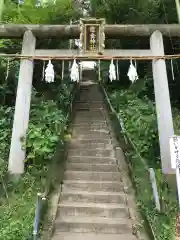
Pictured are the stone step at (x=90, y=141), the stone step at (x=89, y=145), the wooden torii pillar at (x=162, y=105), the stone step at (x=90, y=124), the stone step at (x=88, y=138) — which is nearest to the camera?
the wooden torii pillar at (x=162, y=105)

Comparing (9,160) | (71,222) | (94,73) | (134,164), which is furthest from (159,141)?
(94,73)

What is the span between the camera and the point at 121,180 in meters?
9.02

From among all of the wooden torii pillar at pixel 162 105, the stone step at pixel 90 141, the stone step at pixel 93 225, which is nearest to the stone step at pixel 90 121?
the stone step at pixel 90 141

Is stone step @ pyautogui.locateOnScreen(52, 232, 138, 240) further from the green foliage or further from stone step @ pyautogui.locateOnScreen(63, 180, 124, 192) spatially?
stone step @ pyautogui.locateOnScreen(63, 180, 124, 192)

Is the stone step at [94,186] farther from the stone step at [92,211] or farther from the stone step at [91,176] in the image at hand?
the stone step at [92,211]

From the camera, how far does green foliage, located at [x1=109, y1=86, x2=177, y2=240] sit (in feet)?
23.0

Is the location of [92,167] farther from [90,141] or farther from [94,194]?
[90,141]

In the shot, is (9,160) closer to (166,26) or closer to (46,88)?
(46,88)

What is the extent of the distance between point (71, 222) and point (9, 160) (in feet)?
10.9

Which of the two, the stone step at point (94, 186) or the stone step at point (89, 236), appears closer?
the stone step at point (89, 236)

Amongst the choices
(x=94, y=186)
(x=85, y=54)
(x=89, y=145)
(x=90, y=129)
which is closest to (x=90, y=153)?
(x=89, y=145)

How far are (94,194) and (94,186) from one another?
398mm

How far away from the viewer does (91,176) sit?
916cm

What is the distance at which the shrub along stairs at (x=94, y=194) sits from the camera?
7.05m
